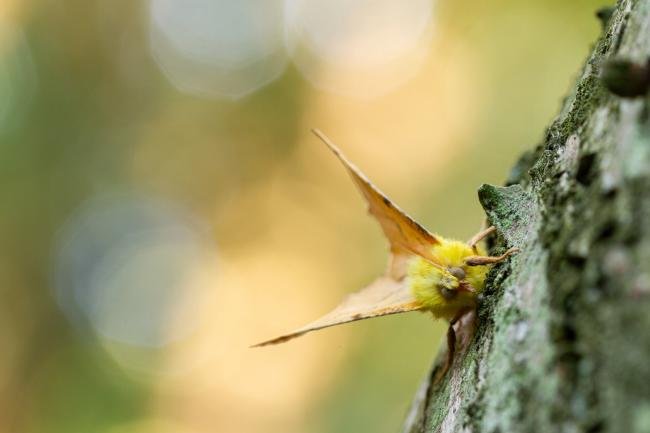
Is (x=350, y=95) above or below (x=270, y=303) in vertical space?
above

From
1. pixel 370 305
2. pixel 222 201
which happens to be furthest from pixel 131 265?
pixel 370 305

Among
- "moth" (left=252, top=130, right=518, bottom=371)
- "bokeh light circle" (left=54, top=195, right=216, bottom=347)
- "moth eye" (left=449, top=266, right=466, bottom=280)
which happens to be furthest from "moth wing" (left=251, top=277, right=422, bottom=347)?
"bokeh light circle" (left=54, top=195, right=216, bottom=347)

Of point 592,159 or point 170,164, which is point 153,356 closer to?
point 170,164

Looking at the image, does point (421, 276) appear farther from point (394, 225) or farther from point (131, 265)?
point (131, 265)

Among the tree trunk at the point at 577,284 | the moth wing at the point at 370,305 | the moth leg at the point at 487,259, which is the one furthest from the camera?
the moth wing at the point at 370,305

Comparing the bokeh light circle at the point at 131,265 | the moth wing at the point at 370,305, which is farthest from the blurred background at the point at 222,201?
the moth wing at the point at 370,305

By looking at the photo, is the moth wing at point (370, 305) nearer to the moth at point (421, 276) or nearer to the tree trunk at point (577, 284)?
the moth at point (421, 276)

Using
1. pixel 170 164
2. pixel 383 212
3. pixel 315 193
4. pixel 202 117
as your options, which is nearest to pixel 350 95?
pixel 315 193
